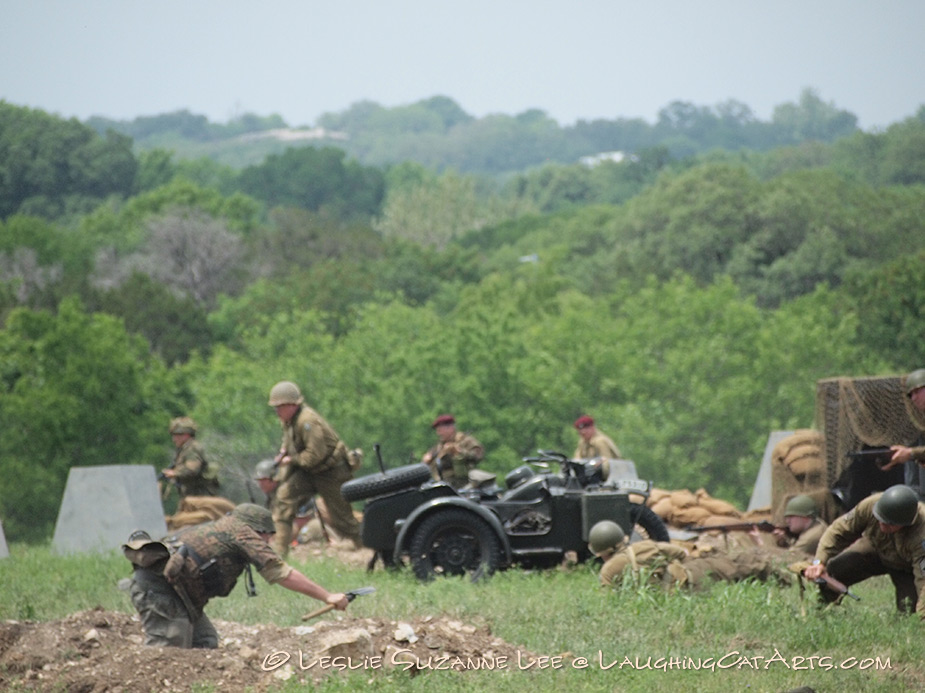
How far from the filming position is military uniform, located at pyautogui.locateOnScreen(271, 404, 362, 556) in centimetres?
1443

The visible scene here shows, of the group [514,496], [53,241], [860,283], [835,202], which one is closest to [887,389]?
[514,496]

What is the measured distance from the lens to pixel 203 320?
2199 inches

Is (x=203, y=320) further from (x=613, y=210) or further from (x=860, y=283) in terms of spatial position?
(x=613, y=210)

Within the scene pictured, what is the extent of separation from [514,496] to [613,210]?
69.0 metres

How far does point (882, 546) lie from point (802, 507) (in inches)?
165

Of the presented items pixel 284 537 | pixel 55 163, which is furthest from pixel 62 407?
pixel 55 163

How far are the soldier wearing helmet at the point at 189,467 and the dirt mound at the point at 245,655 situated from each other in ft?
24.8

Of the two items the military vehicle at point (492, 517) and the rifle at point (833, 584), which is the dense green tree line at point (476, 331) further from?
the rifle at point (833, 584)

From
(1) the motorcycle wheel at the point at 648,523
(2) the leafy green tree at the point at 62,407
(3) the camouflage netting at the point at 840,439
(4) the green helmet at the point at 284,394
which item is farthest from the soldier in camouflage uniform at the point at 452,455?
(2) the leafy green tree at the point at 62,407

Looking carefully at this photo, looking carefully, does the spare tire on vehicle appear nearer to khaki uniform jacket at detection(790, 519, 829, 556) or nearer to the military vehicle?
the military vehicle

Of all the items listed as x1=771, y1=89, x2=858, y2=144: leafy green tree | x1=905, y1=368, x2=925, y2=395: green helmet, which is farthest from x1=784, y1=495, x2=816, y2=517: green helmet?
x1=771, y1=89, x2=858, y2=144: leafy green tree

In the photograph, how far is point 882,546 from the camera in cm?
999

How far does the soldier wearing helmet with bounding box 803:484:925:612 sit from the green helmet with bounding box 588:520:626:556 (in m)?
2.19

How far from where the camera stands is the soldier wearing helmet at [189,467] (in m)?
17.2
